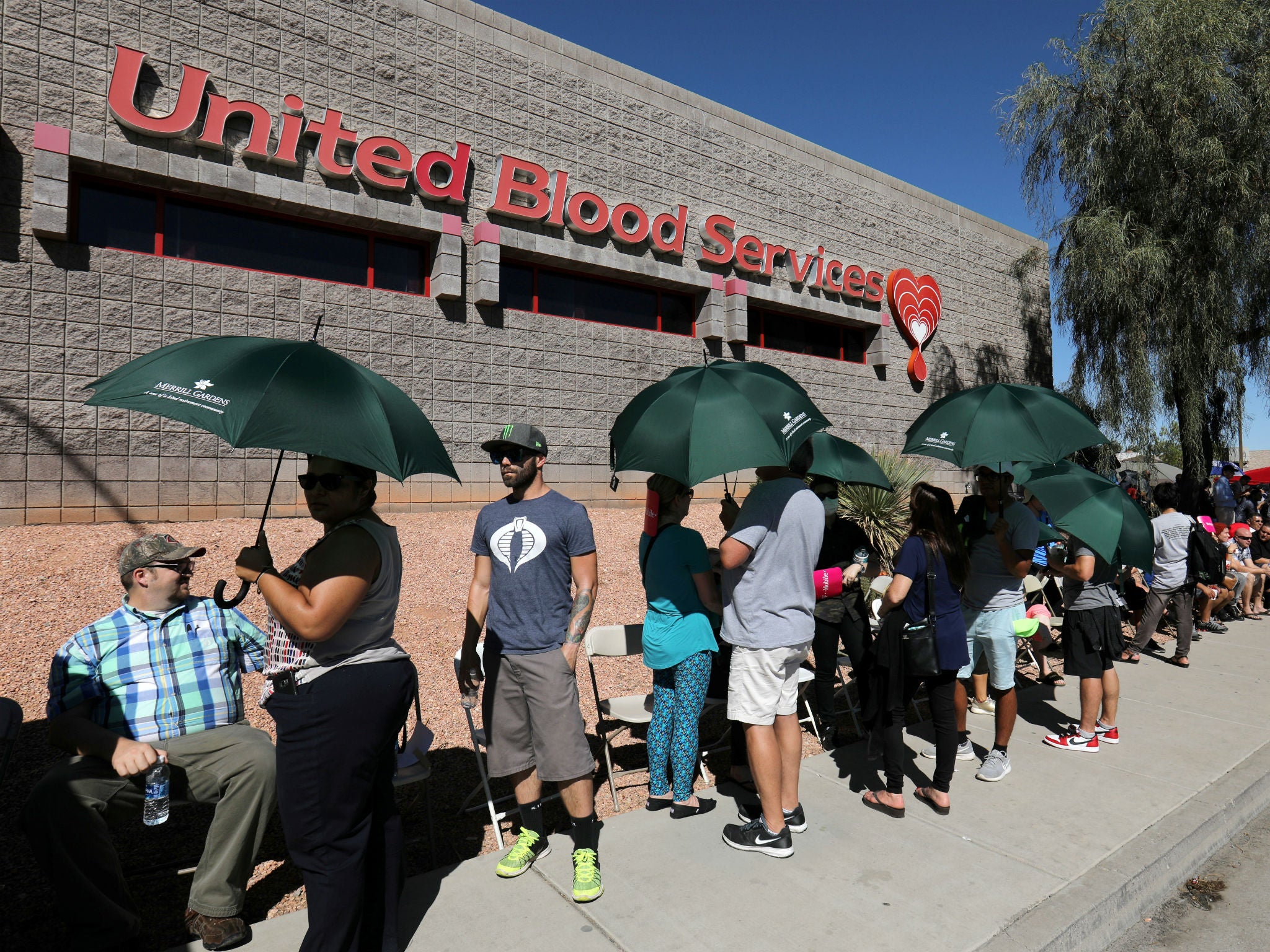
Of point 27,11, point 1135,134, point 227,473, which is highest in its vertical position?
point 1135,134

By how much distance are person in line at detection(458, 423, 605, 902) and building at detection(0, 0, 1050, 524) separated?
7.85 metres

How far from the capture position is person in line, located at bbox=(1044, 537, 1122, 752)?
504 cm

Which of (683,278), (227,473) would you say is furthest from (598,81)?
(227,473)

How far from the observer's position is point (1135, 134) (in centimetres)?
1537

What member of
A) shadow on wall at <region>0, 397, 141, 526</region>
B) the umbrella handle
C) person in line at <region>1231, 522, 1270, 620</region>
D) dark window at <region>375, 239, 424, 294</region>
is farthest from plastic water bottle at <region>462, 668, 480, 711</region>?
person in line at <region>1231, 522, 1270, 620</region>

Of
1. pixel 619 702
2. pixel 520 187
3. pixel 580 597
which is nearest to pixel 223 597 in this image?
pixel 580 597

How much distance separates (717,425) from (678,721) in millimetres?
1654

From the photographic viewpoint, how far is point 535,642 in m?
3.32

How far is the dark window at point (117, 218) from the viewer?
9.73 meters

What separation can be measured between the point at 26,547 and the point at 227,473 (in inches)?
101

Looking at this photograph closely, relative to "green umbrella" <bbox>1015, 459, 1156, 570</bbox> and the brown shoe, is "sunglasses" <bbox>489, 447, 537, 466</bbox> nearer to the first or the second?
the brown shoe

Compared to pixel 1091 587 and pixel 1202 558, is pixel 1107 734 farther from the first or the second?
pixel 1202 558

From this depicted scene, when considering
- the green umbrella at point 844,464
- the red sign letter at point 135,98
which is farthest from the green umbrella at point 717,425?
the red sign letter at point 135,98

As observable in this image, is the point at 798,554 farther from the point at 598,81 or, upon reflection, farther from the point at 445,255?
the point at 598,81
